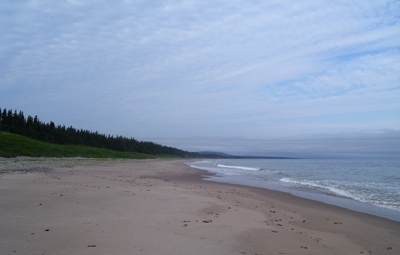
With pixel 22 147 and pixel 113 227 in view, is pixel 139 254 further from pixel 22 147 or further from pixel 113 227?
pixel 22 147

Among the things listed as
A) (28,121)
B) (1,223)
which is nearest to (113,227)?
(1,223)

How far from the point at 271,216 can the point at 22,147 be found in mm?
42009

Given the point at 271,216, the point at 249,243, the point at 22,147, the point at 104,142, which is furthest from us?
the point at 104,142

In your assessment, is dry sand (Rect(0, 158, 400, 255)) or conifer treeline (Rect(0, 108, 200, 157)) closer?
dry sand (Rect(0, 158, 400, 255))

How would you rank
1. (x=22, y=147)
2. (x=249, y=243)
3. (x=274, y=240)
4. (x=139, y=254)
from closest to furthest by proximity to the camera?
(x=139, y=254) → (x=249, y=243) → (x=274, y=240) → (x=22, y=147)

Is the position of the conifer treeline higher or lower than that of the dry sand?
higher

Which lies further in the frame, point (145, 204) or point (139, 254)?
point (145, 204)

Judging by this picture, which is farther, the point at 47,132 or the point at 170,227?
the point at 47,132

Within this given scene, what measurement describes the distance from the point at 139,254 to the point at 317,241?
4.23 m

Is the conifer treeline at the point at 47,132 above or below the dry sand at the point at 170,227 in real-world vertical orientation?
above

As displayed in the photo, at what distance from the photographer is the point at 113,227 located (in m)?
6.96

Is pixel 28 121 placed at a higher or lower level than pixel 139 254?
higher

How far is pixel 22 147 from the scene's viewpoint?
141ft

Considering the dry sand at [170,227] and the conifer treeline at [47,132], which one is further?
the conifer treeline at [47,132]
